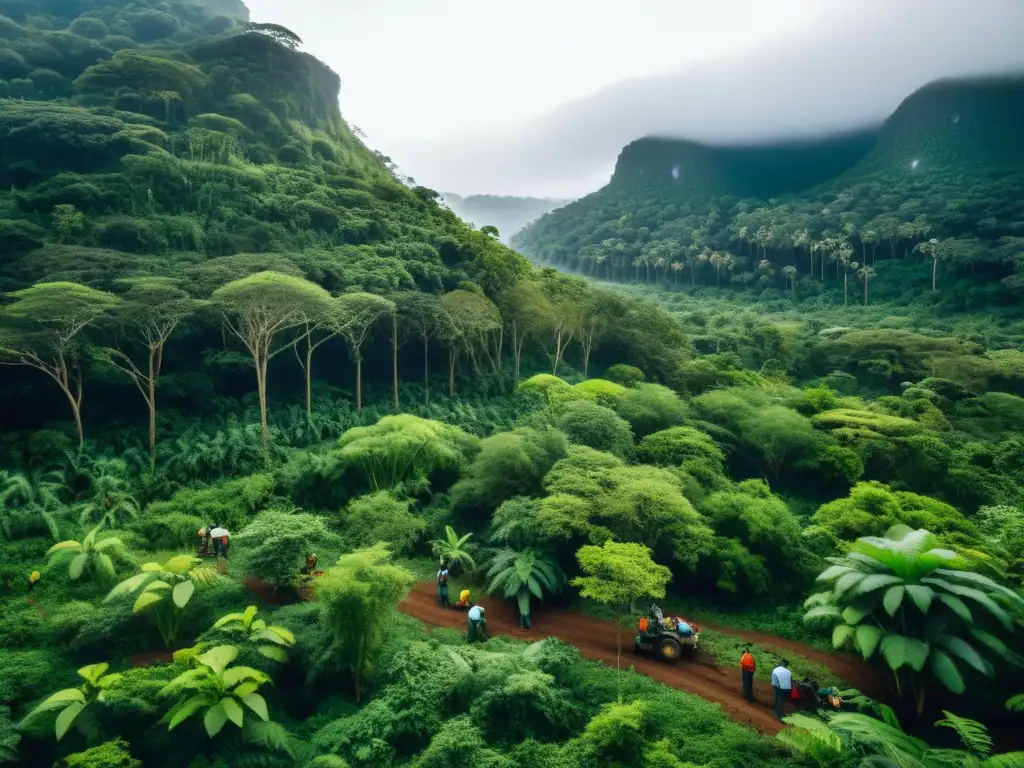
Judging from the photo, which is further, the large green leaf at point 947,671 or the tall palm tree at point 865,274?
the tall palm tree at point 865,274

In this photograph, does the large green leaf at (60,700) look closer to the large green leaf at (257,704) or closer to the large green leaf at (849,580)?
the large green leaf at (257,704)

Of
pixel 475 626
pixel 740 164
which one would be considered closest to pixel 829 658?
pixel 475 626

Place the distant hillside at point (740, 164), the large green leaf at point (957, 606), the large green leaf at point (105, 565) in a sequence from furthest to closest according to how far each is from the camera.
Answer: the distant hillside at point (740, 164)
the large green leaf at point (105, 565)
the large green leaf at point (957, 606)

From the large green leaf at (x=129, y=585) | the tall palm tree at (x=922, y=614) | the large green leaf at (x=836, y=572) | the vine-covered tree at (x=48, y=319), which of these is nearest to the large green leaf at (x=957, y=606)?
the tall palm tree at (x=922, y=614)

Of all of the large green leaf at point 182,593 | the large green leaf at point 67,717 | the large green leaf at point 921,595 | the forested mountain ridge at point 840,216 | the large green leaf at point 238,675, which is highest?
the forested mountain ridge at point 840,216

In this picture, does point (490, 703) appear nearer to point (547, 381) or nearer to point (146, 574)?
point (146, 574)

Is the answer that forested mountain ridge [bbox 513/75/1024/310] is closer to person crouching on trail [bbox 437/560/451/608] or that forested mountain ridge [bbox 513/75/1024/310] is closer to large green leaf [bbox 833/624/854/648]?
large green leaf [bbox 833/624/854/648]
